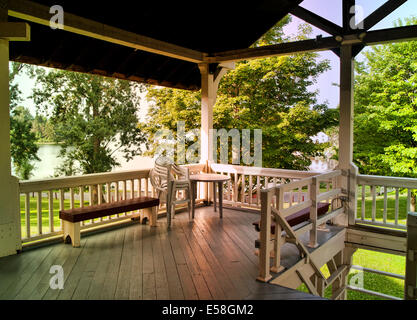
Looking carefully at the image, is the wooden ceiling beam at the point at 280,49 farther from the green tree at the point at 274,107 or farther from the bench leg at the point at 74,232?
→ the green tree at the point at 274,107

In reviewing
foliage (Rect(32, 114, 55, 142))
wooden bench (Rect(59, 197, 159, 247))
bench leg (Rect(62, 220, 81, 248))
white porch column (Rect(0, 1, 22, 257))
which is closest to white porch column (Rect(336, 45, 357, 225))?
wooden bench (Rect(59, 197, 159, 247))

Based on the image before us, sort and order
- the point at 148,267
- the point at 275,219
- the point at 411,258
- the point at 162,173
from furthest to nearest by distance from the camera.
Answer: the point at 162,173 → the point at 148,267 → the point at 275,219 → the point at 411,258

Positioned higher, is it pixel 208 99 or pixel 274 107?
pixel 274 107

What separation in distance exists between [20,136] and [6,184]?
1137 cm

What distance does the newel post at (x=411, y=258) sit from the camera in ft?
9.04

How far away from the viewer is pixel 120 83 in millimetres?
15055

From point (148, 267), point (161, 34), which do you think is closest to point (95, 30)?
point (161, 34)

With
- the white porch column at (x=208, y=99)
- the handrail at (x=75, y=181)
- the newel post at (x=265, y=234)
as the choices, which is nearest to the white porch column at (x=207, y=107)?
the white porch column at (x=208, y=99)

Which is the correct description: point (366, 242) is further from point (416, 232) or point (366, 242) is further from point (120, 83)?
point (120, 83)

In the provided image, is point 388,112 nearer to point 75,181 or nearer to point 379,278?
point 379,278

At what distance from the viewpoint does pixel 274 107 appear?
13086 millimetres

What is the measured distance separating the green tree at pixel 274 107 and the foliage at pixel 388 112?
2.30 m

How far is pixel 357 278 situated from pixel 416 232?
31.8 feet

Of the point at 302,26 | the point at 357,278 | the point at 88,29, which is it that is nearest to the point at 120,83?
the point at 302,26
